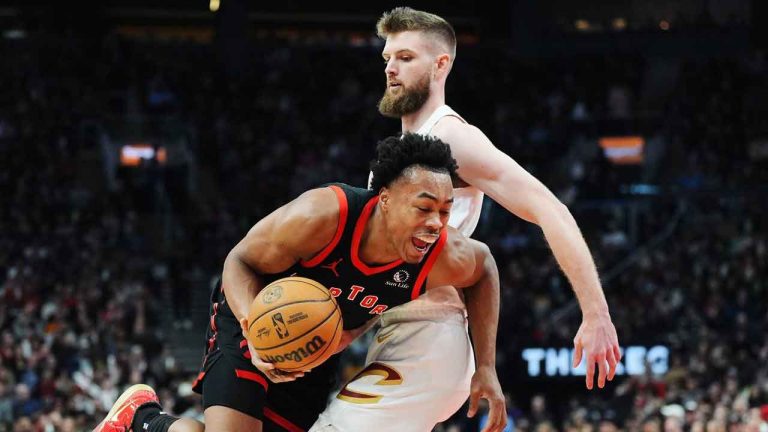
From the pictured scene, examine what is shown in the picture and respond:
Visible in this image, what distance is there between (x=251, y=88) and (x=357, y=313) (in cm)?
1766

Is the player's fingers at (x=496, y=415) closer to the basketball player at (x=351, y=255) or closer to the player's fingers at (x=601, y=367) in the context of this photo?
the basketball player at (x=351, y=255)

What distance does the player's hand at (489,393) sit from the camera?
16.0 feet

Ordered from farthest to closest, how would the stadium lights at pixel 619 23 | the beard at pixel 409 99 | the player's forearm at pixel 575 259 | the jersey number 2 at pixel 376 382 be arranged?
the stadium lights at pixel 619 23
the beard at pixel 409 99
the jersey number 2 at pixel 376 382
the player's forearm at pixel 575 259

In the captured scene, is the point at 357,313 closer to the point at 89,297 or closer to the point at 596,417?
the point at 596,417

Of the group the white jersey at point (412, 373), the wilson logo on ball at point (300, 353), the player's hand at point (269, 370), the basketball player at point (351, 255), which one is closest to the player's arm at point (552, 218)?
the basketball player at point (351, 255)

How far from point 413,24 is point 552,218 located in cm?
128

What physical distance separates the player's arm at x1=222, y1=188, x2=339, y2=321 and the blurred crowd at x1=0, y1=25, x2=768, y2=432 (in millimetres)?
7721

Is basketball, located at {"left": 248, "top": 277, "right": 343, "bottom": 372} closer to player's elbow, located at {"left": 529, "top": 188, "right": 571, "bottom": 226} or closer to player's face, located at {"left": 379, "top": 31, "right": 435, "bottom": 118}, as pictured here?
player's elbow, located at {"left": 529, "top": 188, "right": 571, "bottom": 226}

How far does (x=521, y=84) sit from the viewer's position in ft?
75.6

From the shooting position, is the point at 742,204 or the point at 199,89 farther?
the point at 199,89

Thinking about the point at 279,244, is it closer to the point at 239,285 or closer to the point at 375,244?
the point at 239,285

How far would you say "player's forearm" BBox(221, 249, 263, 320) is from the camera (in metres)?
4.35

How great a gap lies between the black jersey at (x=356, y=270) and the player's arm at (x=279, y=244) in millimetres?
44

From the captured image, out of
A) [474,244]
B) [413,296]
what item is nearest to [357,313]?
[413,296]
